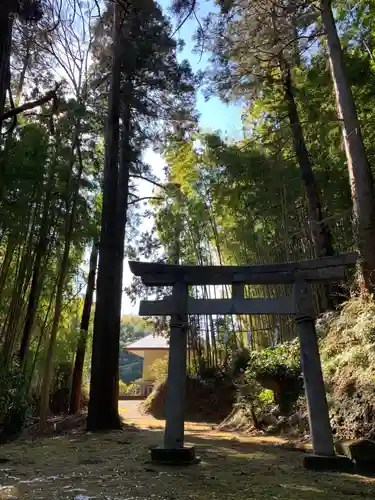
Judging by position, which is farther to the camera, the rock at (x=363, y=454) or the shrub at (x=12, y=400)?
the shrub at (x=12, y=400)

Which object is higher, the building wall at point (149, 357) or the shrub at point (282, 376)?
the building wall at point (149, 357)

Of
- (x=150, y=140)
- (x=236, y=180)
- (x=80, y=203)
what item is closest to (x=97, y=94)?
(x=150, y=140)

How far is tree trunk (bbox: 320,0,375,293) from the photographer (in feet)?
16.6

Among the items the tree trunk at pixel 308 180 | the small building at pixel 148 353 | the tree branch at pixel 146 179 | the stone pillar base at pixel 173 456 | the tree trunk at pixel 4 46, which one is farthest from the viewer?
the small building at pixel 148 353

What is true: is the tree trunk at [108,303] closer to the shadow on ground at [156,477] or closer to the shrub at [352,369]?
the shadow on ground at [156,477]

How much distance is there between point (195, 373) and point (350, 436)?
21.5 ft

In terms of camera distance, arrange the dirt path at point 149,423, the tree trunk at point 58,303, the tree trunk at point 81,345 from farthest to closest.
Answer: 1. the tree trunk at point 81,345
2. the dirt path at point 149,423
3. the tree trunk at point 58,303

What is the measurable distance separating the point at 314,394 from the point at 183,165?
222 inches

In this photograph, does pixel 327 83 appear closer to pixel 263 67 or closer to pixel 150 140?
pixel 263 67

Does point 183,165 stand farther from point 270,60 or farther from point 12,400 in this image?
point 12,400

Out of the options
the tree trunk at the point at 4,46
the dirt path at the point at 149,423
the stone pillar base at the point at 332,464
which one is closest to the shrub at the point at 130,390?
the dirt path at the point at 149,423

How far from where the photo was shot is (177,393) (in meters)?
3.75

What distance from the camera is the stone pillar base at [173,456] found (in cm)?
346

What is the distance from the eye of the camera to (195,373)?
10.6 m
